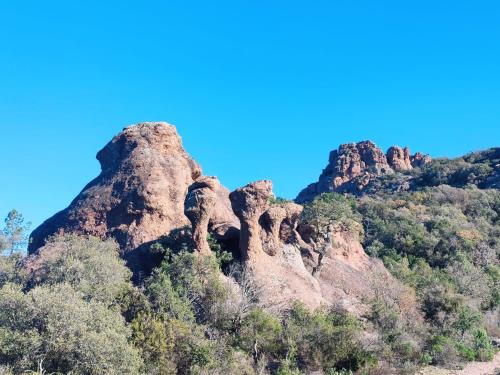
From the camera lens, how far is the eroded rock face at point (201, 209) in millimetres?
24547

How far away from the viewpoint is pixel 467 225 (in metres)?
50.4

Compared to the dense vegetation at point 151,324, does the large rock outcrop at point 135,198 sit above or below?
above

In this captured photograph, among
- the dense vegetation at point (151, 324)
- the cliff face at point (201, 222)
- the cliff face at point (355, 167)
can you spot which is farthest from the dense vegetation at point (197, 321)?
the cliff face at point (355, 167)

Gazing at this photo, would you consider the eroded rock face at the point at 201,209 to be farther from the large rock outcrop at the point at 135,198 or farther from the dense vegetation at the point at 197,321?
the large rock outcrop at the point at 135,198

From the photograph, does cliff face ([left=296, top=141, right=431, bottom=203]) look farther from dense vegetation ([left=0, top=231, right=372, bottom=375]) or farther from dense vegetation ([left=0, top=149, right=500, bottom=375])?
dense vegetation ([left=0, top=231, right=372, bottom=375])

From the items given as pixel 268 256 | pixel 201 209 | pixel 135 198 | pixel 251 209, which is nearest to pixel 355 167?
pixel 135 198

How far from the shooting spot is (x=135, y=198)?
2830 centimetres

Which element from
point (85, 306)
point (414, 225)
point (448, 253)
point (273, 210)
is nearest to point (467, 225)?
point (414, 225)

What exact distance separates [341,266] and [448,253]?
15187 millimetres

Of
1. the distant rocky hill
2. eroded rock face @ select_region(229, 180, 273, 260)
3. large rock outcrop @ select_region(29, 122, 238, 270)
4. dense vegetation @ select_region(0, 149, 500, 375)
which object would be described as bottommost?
A: dense vegetation @ select_region(0, 149, 500, 375)

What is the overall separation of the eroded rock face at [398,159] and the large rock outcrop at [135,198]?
63.6 metres

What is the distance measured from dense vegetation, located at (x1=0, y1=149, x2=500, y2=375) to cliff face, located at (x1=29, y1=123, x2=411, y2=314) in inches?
46.0

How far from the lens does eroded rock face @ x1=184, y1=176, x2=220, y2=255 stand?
80.5 feet

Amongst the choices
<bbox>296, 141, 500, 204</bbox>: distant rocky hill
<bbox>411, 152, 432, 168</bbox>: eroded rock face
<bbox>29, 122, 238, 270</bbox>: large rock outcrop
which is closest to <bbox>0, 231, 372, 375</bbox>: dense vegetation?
<bbox>29, 122, 238, 270</bbox>: large rock outcrop
